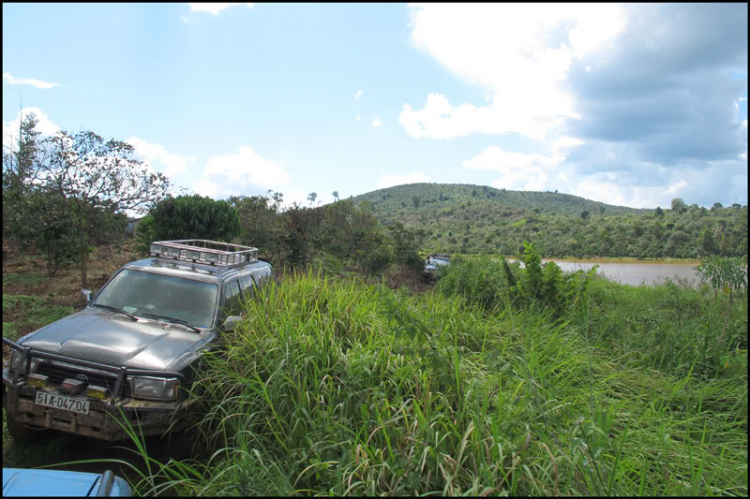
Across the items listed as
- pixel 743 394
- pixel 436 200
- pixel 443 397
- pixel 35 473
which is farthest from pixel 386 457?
pixel 436 200

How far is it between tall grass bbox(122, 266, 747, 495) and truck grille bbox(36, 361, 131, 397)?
2.27 feet

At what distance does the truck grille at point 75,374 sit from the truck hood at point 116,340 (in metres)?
0.10

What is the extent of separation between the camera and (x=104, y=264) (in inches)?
567

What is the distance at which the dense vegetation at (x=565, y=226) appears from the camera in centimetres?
1182

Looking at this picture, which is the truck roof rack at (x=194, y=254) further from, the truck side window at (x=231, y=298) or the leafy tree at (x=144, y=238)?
the leafy tree at (x=144, y=238)

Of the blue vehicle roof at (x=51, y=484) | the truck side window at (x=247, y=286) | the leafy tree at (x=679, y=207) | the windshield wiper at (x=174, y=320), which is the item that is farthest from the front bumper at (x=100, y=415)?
the leafy tree at (x=679, y=207)

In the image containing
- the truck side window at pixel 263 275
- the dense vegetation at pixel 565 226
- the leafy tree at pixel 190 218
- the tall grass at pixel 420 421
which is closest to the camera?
the tall grass at pixel 420 421

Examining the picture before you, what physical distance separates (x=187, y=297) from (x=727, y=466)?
16.7ft

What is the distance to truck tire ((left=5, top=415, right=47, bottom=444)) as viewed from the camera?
361 cm

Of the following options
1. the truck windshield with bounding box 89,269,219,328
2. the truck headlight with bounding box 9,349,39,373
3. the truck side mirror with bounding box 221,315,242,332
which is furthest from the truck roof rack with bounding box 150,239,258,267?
the truck headlight with bounding box 9,349,39,373

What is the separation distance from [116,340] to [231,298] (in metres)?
1.37

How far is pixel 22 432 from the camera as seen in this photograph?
366 centimetres

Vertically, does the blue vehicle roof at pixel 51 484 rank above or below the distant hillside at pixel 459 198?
below

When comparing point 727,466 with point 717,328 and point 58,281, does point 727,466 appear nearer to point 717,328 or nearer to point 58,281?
point 717,328
